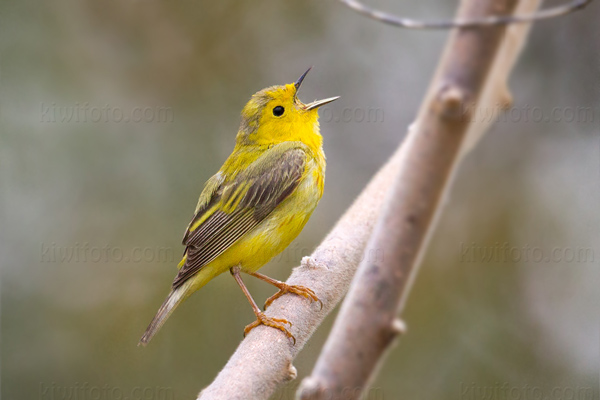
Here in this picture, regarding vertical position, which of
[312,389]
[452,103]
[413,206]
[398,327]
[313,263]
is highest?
[313,263]

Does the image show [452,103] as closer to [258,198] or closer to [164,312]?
[164,312]

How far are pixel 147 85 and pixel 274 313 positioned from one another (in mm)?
3822

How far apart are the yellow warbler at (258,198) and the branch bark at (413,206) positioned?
7.38 ft

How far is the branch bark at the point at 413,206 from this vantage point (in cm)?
121

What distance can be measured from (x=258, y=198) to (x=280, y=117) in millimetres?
690

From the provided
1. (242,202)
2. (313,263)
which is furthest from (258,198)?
(313,263)

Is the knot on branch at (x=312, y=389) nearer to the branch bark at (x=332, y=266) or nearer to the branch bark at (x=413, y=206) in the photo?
the branch bark at (x=413, y=206)

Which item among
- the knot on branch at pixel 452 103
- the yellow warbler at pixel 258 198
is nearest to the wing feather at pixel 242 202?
the yellow warbler at pixel 258 198

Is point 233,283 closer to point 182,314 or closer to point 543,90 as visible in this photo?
point 182,314

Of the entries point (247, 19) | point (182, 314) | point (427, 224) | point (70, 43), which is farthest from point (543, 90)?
point (427, 224)

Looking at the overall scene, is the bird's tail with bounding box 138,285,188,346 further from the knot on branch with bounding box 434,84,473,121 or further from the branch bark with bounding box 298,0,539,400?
the knot on branch with bounding box 434,84,473,121

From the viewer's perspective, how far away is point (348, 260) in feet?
11.3

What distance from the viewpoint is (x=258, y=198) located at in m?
4.12

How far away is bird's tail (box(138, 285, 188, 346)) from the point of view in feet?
11.5
